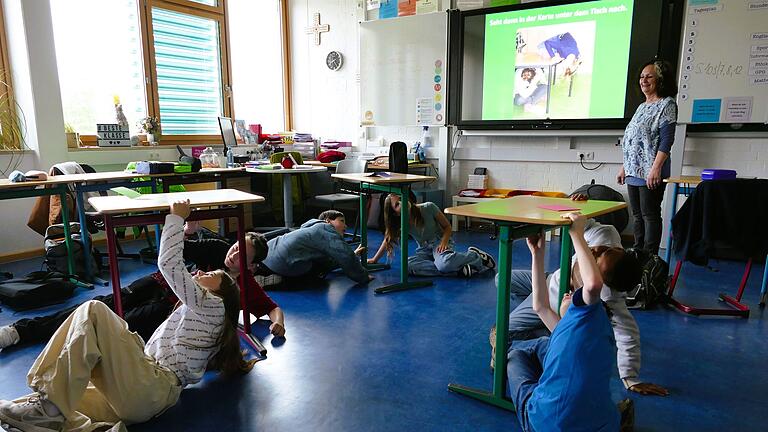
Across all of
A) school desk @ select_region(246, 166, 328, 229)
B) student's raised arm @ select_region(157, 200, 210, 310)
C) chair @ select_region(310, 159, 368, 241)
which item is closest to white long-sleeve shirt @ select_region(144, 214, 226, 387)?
student's raised arm @ select_region(157, 200, 210, 310)

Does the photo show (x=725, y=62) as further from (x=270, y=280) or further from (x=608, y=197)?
(x=270, y=280)

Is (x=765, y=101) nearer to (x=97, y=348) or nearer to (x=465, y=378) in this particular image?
(x=465, y=378)

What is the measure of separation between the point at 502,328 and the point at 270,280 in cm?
193

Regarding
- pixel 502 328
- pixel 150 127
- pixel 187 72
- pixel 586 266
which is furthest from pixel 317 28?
pixel 586 266

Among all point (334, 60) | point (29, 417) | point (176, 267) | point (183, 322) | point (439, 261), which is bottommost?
point (439, 261)

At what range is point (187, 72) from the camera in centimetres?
539

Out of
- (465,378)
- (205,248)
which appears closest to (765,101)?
(465,378)

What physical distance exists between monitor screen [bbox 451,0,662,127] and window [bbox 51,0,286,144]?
2629 mm

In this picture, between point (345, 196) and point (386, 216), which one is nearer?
point (386, 216)

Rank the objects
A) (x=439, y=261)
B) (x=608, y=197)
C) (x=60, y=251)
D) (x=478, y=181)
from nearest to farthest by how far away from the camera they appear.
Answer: (x=60, y=251)
(x=439, y=261)
(x=608, y=197)
(x=478, y=181)

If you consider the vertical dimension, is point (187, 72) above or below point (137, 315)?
above

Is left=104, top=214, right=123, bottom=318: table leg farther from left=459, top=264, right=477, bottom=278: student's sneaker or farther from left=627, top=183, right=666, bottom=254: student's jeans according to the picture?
left=627, top=183, right=666, bottom=254: student's jeans

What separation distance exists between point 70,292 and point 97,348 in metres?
1.91

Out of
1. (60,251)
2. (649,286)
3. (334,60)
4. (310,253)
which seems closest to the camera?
(649,286)
